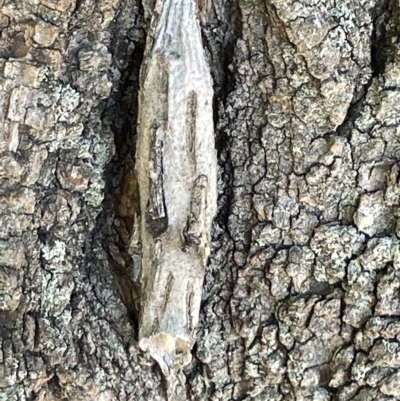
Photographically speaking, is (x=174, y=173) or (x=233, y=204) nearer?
(x=174, y=173)

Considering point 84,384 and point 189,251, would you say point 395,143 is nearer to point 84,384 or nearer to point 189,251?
point 189,251

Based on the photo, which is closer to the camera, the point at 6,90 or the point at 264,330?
the point at 6,90

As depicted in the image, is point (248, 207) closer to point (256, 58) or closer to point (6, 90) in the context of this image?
point (256, 58)

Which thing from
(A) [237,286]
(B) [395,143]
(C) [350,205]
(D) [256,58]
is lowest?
(A) [237,286]

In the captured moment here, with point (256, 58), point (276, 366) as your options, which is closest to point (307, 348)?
point (276, 366)

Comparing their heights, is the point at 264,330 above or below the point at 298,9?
below

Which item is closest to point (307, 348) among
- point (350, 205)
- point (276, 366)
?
point (276, 366)
